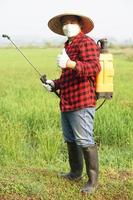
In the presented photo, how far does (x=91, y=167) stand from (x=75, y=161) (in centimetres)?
27

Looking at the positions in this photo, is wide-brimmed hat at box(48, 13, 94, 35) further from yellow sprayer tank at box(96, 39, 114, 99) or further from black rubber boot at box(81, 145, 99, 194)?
black rubber boot at box(81, 145, 99, 194)

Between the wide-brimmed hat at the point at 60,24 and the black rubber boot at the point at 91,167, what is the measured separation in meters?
0.99

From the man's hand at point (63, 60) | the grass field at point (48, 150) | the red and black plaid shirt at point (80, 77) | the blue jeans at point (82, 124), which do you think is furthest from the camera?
the grass field at point (48, 150)

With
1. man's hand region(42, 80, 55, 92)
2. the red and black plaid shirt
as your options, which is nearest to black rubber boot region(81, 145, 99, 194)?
the red and black plaid shirt

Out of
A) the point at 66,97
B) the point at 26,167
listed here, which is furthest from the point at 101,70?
the point at 26,167

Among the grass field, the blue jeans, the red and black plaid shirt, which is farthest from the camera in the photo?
the grass field

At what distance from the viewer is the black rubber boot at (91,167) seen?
4363 millimetres

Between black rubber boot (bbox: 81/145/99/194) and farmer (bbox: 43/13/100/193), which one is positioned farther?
black rubber boot (bbox: 81/145/99/194)

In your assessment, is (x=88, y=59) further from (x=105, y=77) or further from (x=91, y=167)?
(x=91, y=167)

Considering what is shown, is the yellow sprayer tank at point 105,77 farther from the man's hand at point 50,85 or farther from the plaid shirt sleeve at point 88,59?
the man's hand at point 50,85

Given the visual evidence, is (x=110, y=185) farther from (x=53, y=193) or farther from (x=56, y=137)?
(x=56, y=137)

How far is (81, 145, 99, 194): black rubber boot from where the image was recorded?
4.36 m

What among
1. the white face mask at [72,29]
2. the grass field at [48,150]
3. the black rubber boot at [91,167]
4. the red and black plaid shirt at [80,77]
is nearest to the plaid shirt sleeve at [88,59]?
the red and black plaid shirt at [80,77]

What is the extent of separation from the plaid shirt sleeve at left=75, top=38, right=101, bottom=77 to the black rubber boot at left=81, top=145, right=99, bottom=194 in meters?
0.65
